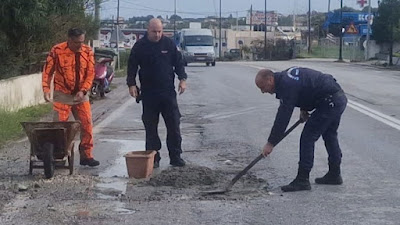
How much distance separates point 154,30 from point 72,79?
4.02ft

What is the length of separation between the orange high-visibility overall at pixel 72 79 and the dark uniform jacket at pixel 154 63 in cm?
57

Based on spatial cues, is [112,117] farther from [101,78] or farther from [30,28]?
[101,78]

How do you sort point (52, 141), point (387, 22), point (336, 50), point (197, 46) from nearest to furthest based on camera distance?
1. point (52, 141)
2. point (197, 46)
3. point (387, 22)
4. point (336, 50)

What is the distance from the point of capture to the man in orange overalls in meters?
10.7

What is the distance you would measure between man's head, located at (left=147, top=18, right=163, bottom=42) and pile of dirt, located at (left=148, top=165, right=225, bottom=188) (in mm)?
1648

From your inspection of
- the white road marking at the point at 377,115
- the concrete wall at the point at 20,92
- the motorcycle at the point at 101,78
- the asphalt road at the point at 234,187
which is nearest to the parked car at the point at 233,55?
the motorcycle at the point at 101,78

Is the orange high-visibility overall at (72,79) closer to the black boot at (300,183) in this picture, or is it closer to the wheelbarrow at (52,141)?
the wheelbarrow at (52,141)

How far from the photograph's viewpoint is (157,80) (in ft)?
35.0

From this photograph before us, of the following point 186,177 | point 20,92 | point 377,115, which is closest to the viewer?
point 186,177

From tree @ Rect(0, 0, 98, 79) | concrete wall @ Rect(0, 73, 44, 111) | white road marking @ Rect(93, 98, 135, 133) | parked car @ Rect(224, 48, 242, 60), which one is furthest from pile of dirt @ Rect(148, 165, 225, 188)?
parked car @ Rect(224, 48, 242, 60)

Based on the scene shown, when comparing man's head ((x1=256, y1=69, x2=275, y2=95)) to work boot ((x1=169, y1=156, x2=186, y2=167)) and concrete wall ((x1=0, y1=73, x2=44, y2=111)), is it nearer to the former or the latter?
work boot ((x1=169, y1=156, x2=186, y2=167))

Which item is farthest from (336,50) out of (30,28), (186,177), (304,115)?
(186,177)

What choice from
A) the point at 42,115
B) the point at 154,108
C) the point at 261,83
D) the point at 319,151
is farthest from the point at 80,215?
the point at 42,115

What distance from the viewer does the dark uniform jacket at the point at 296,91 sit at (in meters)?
8.94
